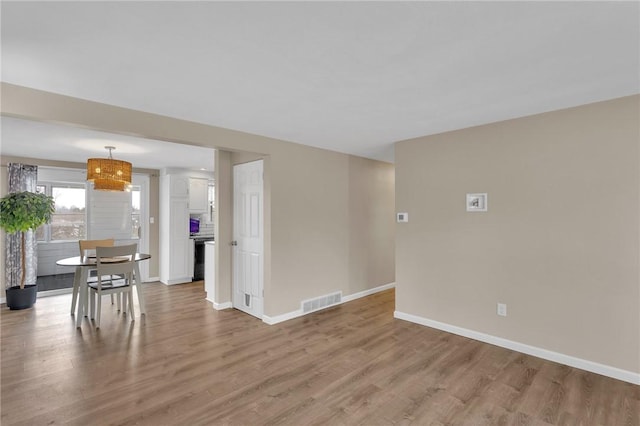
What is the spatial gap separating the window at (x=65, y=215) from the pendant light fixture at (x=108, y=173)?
10.2 feet

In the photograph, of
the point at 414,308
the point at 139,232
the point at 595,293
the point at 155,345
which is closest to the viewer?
the point at 595,293

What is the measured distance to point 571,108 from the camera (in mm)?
2805

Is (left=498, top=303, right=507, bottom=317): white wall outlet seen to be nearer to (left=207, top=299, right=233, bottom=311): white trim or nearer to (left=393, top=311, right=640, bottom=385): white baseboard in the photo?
(left=393, top=311, right=640, bottom=385): white baseboard

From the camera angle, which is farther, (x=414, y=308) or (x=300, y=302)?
(x=300, y=302)

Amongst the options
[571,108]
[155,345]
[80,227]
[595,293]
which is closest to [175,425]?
[155,345]

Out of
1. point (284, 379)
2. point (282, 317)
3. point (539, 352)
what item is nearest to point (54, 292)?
point (282, 317)

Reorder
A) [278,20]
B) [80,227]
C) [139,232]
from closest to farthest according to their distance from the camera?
[278,20] → [139,232] → [80,227]

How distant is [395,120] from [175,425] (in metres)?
3.07

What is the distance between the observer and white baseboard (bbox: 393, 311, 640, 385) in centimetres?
258

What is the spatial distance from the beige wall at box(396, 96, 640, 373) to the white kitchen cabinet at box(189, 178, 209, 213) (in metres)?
4.50

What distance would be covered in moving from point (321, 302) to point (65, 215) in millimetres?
5923

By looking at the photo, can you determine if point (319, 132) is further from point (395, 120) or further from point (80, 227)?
point (80, 227)

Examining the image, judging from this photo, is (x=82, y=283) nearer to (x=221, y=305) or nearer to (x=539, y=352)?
(x=221, y=305)

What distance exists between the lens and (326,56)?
1873mm
